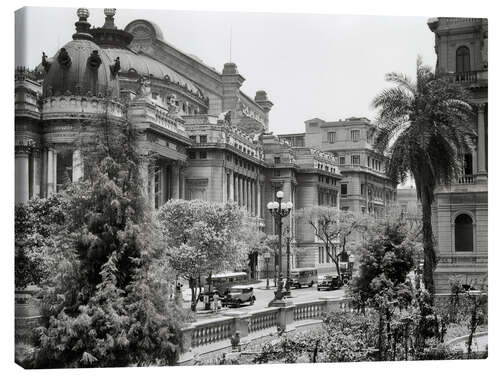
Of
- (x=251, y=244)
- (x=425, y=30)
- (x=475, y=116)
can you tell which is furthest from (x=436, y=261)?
(x=251, y=244)

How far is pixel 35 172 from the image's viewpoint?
72.3 ft

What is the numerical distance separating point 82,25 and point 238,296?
14.0 metres

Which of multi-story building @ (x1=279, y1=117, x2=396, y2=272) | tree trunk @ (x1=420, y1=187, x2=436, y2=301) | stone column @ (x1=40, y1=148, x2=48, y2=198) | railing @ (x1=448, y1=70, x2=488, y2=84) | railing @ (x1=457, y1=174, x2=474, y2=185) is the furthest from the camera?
multi-story building @ (x1=279, y1=117, x2=396, y2=272)

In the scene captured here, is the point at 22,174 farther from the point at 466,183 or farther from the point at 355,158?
the point at 355,158

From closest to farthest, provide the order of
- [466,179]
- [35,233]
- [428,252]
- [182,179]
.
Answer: [35,233], [428,252], [466,179], [182,179]

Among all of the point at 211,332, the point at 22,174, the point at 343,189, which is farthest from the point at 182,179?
the point at 22,174

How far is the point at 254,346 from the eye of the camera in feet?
74.8

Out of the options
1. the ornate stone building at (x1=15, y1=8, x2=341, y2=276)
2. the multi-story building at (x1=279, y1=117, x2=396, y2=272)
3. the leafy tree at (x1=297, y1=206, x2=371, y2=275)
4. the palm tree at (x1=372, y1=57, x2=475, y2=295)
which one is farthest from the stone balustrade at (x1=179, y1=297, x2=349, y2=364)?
the leafy tree at (x1=297, y1=206, x2=371, y2=275)

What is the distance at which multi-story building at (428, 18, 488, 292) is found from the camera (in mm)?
26672

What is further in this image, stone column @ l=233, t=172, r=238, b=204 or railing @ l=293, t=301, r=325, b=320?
stone column @ l=233, t=172, r=238, b=204

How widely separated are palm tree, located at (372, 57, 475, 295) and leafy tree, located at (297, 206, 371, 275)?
357 inches

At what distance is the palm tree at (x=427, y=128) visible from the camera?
26.3 m

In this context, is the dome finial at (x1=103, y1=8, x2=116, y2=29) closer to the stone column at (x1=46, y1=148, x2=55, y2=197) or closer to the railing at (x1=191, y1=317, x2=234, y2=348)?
the stone column at (x1=46, y1=148, x2=55, y2=197)

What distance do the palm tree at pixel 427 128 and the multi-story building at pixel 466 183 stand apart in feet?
2.69
